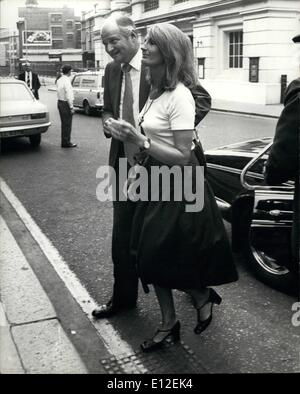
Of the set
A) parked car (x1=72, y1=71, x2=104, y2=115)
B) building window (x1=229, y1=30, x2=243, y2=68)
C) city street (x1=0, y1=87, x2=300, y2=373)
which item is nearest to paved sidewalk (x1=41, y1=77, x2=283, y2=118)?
building window (x1=229, y1=30, x2=243, y2=68)

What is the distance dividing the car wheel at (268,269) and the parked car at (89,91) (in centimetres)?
1409

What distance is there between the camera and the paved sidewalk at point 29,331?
2.84 metres

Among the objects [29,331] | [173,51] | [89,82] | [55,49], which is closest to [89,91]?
[89,82]

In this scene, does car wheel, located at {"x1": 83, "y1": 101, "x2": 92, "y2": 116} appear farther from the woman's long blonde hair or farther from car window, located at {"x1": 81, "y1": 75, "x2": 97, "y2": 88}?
the woman's long blonde hair

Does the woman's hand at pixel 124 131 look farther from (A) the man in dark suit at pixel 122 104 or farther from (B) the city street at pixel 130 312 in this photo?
(B) the city street at pixel 130 312

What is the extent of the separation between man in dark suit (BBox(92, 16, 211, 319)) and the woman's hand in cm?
27

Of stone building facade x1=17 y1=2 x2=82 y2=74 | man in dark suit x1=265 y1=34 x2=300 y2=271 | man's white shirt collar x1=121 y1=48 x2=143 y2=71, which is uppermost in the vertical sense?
stone building facade x1=17 y1=2 x2=82 y2=74

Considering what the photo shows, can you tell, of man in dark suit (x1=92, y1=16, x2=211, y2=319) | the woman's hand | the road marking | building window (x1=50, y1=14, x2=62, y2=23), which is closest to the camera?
the woman's hand

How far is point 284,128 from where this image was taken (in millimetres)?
2289

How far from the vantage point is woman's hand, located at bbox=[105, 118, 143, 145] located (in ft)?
8.13

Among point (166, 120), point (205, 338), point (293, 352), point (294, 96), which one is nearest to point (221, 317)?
point (205, 338)

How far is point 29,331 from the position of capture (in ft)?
10.7

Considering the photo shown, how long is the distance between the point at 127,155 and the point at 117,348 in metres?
1.18

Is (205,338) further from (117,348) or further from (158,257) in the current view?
(158,257)
